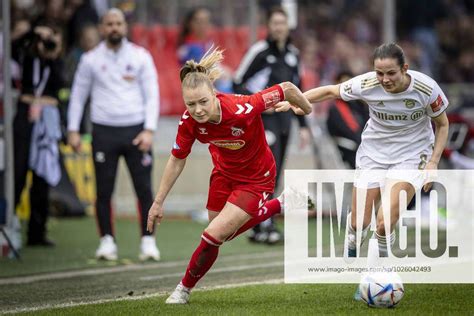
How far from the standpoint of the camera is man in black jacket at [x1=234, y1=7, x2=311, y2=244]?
45.2 feet

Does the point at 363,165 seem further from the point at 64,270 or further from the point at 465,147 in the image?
the point at 465,147

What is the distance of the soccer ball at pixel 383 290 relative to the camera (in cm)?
844

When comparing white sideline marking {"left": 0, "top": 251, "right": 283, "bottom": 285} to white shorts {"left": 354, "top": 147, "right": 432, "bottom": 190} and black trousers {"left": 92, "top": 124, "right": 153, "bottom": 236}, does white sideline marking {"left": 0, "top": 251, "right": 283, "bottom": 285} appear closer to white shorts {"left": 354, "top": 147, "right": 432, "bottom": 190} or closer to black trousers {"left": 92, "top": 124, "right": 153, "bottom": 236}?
black trousers {"left": 92, "top": 124, "right": 153, "bottom": 236}

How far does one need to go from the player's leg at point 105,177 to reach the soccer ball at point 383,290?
4391 mm

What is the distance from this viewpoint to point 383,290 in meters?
8.44

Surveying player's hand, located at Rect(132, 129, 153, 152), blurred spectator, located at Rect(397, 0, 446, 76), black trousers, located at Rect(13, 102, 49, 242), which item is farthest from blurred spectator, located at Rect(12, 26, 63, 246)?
blurred spectator, located at Rect(397, 0, 446, 76)

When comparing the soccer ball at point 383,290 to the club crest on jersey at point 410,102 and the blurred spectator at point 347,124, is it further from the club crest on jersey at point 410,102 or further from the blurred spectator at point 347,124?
the blurred spectator at point 347,124

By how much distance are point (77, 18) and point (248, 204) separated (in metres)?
9.78

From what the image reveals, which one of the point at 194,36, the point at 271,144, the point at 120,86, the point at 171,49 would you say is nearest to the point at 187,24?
the point at 194,36

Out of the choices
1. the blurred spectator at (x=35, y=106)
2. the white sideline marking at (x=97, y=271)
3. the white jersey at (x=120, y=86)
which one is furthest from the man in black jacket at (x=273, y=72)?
the blurred spectator at (x=35, y=106)

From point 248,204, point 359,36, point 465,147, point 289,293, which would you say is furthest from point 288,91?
point 359,36

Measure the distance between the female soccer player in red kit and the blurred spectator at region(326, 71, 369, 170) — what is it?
6.90m

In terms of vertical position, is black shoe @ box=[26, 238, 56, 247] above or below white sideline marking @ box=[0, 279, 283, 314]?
below

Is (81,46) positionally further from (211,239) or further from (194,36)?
(211,239)
